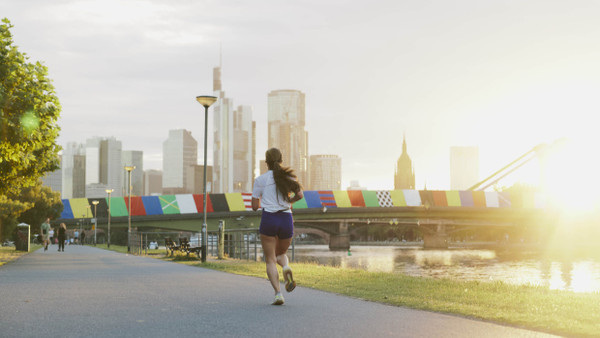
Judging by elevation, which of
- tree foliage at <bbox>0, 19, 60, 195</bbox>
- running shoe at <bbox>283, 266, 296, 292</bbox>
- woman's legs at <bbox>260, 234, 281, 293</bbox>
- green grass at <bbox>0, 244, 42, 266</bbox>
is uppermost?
tree foliage at <bbox>0, 19, 60, 195</bbox>

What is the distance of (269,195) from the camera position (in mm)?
7715

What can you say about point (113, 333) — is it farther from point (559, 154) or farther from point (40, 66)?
point (559, 154)

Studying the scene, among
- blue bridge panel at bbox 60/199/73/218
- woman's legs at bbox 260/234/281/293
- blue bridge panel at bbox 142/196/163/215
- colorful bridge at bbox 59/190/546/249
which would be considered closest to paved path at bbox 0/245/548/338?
woman's legs at bbox 260/234/281/293

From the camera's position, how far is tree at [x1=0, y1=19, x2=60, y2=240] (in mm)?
14086

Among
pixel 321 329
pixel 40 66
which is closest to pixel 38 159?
pixel 40 66

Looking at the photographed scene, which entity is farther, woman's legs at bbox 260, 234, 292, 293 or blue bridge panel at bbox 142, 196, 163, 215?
blue bridge panel at bbox 142, 196, 163, 215

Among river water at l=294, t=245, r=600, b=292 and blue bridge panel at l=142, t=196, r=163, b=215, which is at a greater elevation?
blue bridge panel at l=142, t=196, r=163, b=215

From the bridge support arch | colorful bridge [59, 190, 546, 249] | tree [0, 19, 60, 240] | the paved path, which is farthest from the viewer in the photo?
the bridge support arch

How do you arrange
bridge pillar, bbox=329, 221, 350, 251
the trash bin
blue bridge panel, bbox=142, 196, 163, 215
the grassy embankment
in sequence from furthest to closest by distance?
bridge pillar, bbox=329, 221, 350, 251, blue bridge panel, bbox=142, 196, 163, 215, the trash bin, the grassy embankment

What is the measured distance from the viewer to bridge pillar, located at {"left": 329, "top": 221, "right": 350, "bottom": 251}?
10162 centimetres

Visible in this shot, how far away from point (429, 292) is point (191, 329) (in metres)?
4.88

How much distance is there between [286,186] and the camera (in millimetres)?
7691

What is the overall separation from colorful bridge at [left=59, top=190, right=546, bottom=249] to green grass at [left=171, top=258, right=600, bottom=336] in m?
60.8

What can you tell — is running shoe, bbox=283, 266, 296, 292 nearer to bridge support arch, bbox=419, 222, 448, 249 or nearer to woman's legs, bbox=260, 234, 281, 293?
woman's legs, bbox=260, 234, 281, 293
